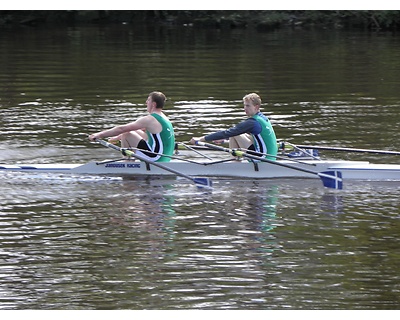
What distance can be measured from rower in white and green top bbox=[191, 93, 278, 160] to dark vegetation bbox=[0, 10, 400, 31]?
32.2m

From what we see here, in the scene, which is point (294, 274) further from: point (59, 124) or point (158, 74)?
point (158, 74)

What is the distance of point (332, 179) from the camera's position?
49.6 ft

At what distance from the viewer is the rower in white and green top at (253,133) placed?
15.7 meters

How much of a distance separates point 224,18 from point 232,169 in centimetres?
3523

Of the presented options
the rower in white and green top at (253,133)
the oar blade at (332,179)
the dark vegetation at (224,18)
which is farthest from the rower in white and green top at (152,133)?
the dark vegetation at (224,18)

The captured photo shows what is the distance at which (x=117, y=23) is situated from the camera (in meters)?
53.8

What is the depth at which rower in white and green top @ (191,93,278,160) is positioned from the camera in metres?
15.7

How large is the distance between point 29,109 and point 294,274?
1389 centimetres

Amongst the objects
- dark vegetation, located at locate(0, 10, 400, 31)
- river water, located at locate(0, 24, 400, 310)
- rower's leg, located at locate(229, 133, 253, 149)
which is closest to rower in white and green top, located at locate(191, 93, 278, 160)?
rower's leg, located at locate(229, 133, 253, 149)

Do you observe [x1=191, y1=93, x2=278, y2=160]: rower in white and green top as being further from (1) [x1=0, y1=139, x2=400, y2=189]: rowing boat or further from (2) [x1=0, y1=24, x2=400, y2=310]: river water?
(2) [x1=0, y1=24, x2=400, y2=310]: river water

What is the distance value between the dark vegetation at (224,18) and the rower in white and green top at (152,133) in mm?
32640

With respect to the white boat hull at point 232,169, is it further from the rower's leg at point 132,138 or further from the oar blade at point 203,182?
the oar blade at point 203,182

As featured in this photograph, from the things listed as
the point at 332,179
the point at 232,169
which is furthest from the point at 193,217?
the point at 332,179

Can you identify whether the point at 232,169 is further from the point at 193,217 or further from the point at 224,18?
the point at 224,18
